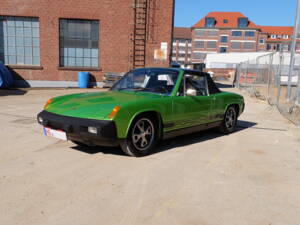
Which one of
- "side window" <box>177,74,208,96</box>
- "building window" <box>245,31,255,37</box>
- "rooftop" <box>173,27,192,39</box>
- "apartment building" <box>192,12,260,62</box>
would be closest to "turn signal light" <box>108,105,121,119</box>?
"side window" <box>177,74,208,96</box>

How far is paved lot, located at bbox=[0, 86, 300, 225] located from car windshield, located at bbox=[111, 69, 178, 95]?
41.6 inches

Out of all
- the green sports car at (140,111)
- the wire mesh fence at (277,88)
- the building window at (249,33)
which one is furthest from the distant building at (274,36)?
the green sports car at (140,111)

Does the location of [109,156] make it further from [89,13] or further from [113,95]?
[89,13]

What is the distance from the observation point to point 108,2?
17.9m

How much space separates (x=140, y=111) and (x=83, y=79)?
14.1 meters

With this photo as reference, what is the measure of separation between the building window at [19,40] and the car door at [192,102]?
14.7 meters

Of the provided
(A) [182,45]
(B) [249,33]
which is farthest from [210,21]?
(A) [182,45]

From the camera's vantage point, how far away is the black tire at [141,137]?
4.33 m

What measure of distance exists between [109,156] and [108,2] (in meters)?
15.4

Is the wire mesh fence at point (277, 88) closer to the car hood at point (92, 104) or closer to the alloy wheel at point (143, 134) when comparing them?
the alloy wheel at point (143, 134)

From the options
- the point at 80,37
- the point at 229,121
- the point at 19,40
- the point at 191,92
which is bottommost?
the point at 229,121

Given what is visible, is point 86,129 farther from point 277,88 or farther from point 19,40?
point 19,40

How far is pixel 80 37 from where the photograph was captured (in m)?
17.9

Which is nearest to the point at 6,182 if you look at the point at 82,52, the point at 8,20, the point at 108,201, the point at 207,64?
the point at 108,201
